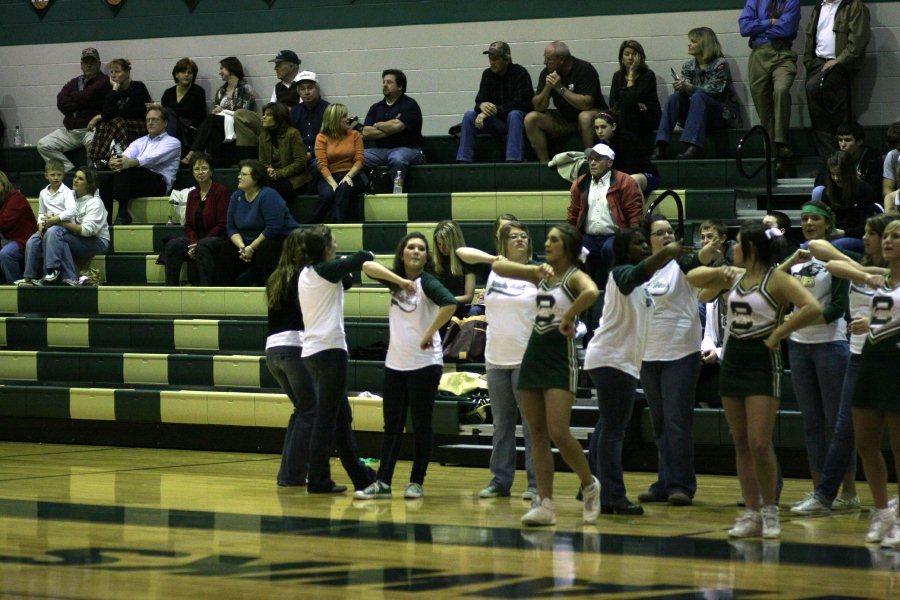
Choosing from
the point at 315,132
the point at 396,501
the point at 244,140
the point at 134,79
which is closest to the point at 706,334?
the point at 396,501

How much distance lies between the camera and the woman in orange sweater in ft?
37.9

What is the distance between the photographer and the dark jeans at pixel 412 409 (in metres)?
7.41

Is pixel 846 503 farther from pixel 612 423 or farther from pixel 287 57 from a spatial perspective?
pixel 287 57

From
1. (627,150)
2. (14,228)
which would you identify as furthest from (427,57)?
(14,228)

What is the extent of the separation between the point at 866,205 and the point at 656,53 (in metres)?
3.81

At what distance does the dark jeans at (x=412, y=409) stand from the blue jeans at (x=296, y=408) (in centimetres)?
57

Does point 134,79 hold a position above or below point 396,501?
above

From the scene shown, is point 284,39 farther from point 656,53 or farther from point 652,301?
point 652,301

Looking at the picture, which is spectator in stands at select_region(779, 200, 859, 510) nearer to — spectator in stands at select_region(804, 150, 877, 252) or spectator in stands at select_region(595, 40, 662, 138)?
spectator in stands at select_region(804, 150, 877, 252)

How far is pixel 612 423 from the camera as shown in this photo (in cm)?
682

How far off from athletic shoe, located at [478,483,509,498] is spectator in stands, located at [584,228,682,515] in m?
0.81

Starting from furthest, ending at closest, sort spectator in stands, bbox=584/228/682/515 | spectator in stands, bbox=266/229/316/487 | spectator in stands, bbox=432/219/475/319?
spectator in stands, bbox=432/219/475/319, spectator in stands, bbox=266/229/316/487, spectator in stands, bbox=584/228/682/515

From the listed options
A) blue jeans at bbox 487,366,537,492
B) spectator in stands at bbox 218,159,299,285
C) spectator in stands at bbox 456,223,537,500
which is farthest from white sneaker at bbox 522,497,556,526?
spectator in stands at bbox 218,159,299,285

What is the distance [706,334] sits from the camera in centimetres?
824
